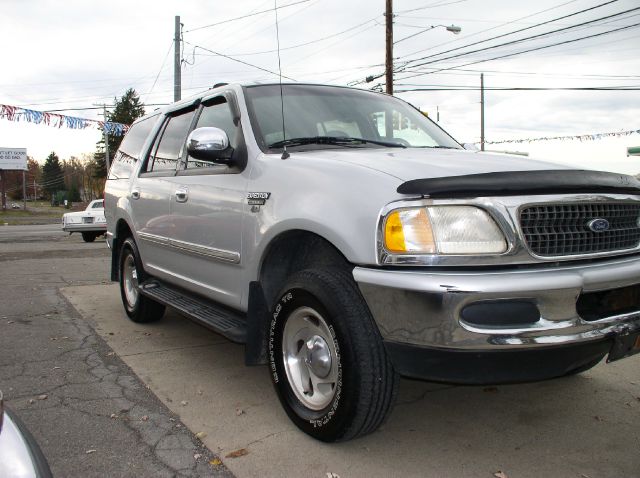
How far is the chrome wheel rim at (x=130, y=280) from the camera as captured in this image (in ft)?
18.0

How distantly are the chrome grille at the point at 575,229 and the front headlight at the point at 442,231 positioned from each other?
6.3 inches

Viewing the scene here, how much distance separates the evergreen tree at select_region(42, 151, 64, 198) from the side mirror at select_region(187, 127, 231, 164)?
124674 millimetres

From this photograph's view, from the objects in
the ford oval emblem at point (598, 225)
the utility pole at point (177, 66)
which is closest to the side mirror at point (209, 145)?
the ford oval emblem at point (598, 225)

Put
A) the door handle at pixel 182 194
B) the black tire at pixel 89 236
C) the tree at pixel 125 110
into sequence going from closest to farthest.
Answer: the door handle at pixel 182 194 → the black tire at pixel 89 236 → the tree at pixel 125 110

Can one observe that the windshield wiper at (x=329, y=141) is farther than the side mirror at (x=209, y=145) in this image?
Yes

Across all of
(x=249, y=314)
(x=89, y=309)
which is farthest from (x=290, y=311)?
(x=89, y=309)

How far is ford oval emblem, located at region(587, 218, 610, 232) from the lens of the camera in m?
2.56

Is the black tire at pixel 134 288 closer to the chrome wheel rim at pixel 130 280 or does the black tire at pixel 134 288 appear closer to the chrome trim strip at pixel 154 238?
the chrome wheel rim at pixel 130 280

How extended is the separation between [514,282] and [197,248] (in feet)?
7.54

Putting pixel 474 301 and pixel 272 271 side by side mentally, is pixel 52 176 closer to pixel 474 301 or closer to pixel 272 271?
pixel 272 271

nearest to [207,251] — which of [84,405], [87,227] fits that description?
[84,405]

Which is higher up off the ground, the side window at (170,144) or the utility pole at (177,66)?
the utility pole at (177,66)

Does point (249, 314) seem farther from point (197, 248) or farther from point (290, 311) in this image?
point (197, 248)

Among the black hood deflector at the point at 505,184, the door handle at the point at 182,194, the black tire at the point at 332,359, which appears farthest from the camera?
the door handle at the point at 182,194
